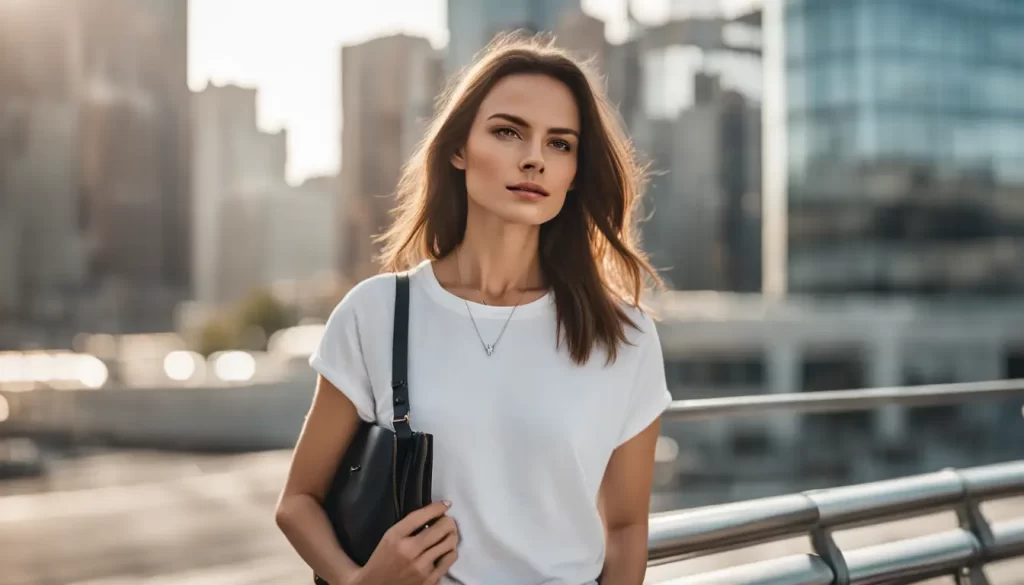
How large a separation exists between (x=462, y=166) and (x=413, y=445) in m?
0.65

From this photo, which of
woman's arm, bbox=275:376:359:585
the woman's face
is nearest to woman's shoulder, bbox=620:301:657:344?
the woman's face

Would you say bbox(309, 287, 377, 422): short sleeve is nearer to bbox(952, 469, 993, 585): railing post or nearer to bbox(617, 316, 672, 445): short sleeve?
Answer: bbox(617, 316, 672, 445): short sleeve

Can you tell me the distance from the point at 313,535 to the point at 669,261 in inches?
3787

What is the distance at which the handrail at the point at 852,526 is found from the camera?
115 inches

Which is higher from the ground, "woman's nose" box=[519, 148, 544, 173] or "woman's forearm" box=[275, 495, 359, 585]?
"woman's nose" box=[519, 148, 544, 173]

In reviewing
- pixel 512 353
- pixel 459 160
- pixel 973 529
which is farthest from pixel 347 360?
pixel 973 529

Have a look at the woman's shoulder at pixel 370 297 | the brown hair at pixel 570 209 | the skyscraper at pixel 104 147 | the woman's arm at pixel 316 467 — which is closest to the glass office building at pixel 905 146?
the brown hair at pixel 570 209

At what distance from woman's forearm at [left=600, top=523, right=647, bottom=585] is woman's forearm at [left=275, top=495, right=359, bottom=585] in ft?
1.84

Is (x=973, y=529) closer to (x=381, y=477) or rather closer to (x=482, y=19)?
(x=381, y=477)

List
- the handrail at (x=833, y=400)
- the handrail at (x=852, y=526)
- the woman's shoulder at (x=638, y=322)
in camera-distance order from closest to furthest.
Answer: the woman's shoulder at (x=638, y=322), the handrail at (x=852, y=526), the handrail at (x=833, y=400)

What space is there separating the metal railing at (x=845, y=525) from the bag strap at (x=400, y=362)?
1014 mm

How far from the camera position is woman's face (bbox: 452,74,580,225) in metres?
2.25

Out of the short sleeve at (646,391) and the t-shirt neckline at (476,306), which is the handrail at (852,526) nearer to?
the short sleeve at (646,391)

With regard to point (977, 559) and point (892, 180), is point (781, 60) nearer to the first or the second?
point (892, 180)
